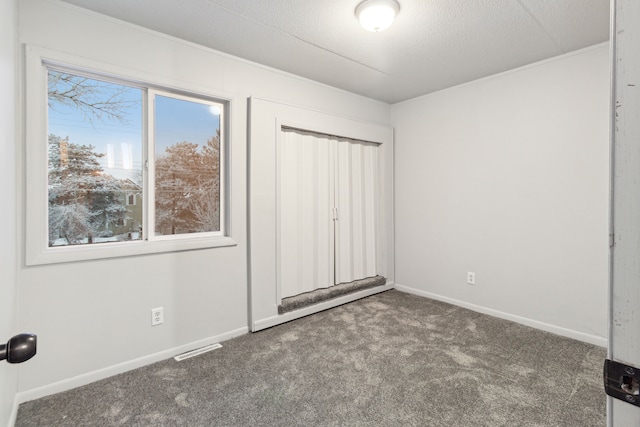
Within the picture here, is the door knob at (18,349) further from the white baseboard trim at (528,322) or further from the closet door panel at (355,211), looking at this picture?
the white baseboard trim at (528,322)

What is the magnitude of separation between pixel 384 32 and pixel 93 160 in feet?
7.58

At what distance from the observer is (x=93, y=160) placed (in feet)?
7.31

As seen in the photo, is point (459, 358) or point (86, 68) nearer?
point (86, 68)

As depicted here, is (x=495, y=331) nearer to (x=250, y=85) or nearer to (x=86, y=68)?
(x=250, y=85)

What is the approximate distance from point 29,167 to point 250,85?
1738 mm

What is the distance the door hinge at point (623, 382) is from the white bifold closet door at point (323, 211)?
2.68m

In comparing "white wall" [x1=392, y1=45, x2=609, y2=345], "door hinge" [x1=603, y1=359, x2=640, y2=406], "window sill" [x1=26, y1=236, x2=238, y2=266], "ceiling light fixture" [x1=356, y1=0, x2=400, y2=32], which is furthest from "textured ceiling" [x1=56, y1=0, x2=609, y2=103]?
"door hinge" [x1=603, y1=359, x2=640, y2=406]

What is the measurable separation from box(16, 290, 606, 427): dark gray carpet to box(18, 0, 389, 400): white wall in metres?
0.16

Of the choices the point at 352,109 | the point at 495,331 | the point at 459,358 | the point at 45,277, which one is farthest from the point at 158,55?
the point at 495,331

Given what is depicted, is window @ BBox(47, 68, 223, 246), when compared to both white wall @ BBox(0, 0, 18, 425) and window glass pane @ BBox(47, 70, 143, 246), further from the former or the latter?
white wall @ BBox(0, 0, 18, 425)

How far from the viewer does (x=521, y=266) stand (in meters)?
3.04

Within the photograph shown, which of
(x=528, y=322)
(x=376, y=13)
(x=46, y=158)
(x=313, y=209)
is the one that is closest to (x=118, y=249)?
(x=46, y=158)

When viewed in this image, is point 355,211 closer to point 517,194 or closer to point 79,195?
point 517,194

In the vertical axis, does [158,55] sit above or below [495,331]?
above
